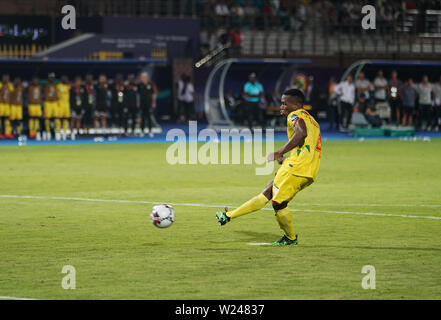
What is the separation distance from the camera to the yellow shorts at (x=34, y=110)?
3183 cm

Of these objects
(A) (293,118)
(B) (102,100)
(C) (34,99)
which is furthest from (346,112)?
(A) (293,118)

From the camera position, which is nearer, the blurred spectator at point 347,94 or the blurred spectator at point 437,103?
the blurred spectator at point 347,94

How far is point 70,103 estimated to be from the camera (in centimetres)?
3259

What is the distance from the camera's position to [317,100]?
132 ft

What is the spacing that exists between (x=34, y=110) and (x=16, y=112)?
637mm

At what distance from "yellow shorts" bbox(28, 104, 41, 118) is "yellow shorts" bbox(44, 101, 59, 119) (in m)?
0.24

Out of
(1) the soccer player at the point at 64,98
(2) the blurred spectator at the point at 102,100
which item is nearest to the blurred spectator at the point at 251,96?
(2) the blurred spectator at the point at 102,100

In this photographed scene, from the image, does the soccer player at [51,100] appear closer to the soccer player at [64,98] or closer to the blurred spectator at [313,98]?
the soccer player at [64,98]

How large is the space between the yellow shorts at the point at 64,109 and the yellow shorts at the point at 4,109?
5.69 ft

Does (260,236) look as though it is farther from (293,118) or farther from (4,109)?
(4,109)

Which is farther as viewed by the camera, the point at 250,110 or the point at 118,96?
the point at 250,110
